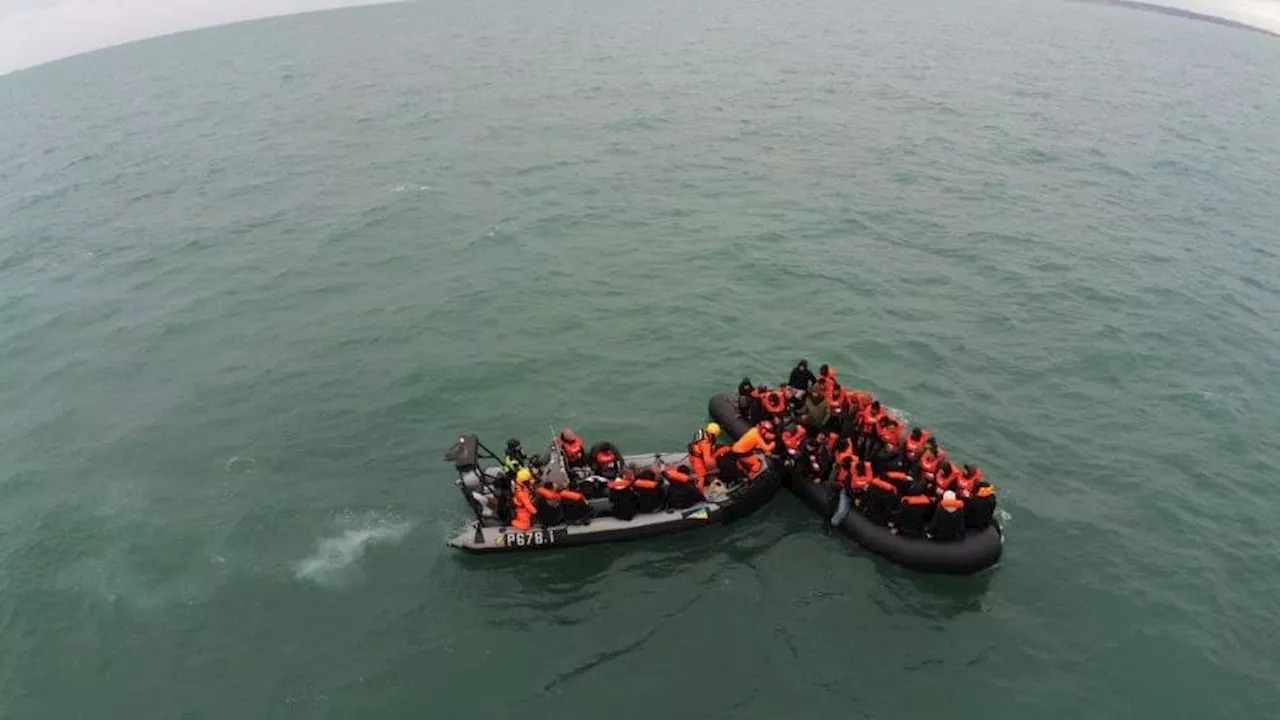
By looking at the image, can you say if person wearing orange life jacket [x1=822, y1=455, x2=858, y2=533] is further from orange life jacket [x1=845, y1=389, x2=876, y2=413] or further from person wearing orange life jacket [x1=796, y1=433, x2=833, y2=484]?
orange life jacket [x1=845, y1=389, x2=876, y2=413]

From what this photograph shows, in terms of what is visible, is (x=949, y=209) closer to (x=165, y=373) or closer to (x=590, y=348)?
(x=590, y=348)

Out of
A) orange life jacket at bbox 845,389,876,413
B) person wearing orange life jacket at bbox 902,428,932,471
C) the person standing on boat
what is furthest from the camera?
the person standing on boat

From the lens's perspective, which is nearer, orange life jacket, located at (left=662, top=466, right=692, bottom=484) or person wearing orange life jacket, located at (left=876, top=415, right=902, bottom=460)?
orange life jacket, located at (left=662, top=466, right=692, bottom=484)

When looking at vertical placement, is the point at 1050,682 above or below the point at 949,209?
below

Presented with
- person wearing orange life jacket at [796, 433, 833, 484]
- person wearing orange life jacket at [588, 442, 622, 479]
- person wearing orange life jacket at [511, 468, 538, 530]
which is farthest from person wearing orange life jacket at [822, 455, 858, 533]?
person wearing orange life jacket at [511, 468, 538, 530]

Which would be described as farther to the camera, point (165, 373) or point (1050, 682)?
point (165, 373)

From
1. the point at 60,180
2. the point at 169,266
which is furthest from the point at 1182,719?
the point at 60,180

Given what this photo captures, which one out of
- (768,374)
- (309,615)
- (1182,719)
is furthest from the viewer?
(768,374)
